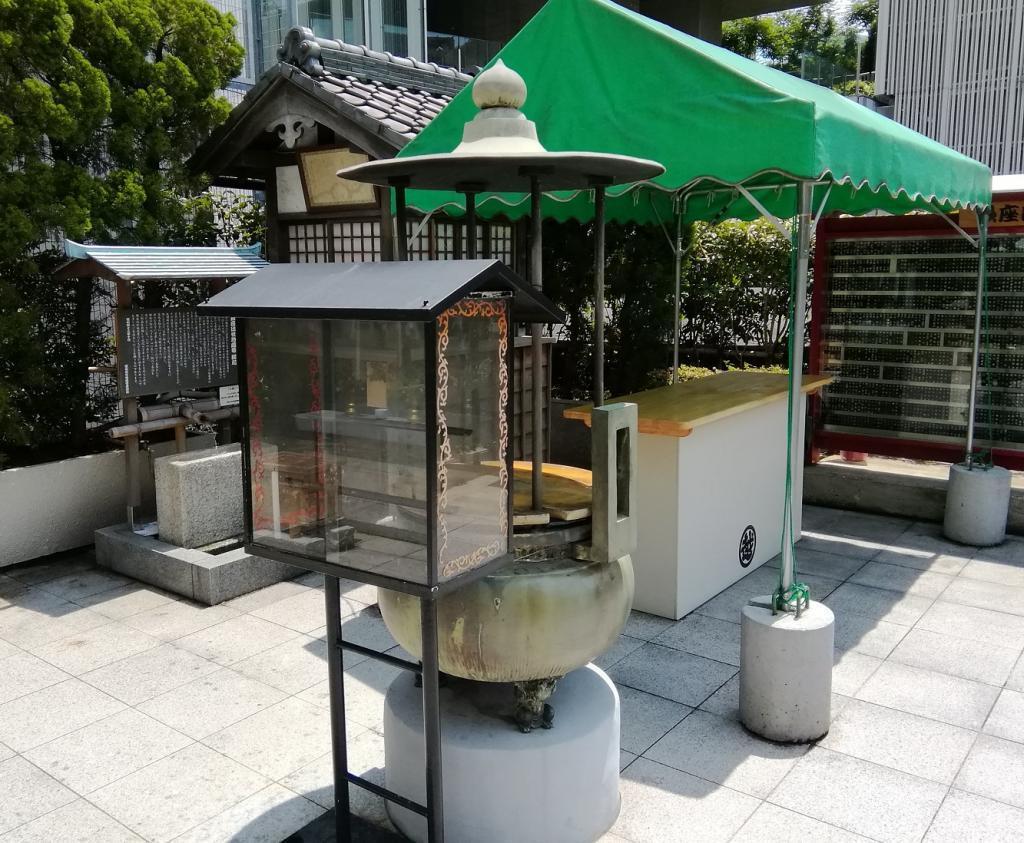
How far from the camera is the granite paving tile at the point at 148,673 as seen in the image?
489 cm

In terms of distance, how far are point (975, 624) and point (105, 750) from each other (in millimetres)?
5269

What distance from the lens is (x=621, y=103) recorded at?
15.9 ft

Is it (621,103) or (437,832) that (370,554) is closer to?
(437,832)

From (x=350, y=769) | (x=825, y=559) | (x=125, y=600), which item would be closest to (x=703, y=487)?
(x=825, y=559)

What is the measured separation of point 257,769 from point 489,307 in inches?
101

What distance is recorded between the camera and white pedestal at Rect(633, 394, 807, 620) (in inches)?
224

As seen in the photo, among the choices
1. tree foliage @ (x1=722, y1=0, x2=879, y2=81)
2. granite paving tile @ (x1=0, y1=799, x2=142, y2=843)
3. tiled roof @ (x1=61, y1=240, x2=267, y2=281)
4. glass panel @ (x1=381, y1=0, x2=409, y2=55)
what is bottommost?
granite paving tile @ (x1=0, y1=799, x2=142, y2=843)

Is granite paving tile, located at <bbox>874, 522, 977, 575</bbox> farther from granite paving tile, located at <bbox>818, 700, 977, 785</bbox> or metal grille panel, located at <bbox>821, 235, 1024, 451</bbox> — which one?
granite paving tile, located at <bbox>818, 700, 977, 785</bbox>

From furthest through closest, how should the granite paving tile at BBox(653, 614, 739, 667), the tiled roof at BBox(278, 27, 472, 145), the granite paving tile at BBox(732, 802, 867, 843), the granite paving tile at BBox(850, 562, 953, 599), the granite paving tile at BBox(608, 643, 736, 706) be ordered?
the tiled roof at BBox(278, 27, 472, 145), the granite paving tile at BBox(850, 562, 953, 599), the granite paving tile at BBox(653, 614, 739, 667), the granite paving tile at BBox(608, 643, 736, 706), the granite paving tile at BBox(732, 802, 867, 843)

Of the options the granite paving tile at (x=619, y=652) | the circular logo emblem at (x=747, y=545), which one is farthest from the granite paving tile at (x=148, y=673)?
the circular logo emblem at (x=747, y=545)

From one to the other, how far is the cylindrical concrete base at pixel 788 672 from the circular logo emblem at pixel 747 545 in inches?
85.4

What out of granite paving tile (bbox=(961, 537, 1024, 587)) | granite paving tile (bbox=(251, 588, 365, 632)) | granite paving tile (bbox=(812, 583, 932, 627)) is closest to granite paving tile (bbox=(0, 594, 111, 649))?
granite paving tile (bbox=(251, 588, 365, 632))

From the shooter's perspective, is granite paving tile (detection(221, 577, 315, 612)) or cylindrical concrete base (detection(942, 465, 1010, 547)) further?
cylindrical concrete base (detection(942, 465, 1010, 547))

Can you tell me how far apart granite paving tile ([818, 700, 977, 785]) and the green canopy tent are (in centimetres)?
81
